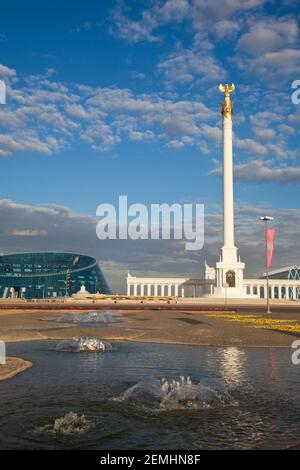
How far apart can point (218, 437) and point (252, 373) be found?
6.64 meters

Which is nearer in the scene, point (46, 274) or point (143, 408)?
point (143, 408)

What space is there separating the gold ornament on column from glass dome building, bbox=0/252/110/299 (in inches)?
3496

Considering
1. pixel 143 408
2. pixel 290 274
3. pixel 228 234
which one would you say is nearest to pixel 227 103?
pixel 228 234

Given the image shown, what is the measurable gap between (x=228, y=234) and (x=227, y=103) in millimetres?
28833

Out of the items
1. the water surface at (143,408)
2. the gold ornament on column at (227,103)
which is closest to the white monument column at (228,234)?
the gold ornament on column at (227,103)

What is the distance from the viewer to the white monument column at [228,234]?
92125 mm

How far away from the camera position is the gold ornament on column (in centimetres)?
9819

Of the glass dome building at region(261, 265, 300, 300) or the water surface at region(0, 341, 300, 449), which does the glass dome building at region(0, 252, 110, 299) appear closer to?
the glass dome building at region(261, 265, 300, 300)

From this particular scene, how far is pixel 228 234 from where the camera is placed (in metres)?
94.8
